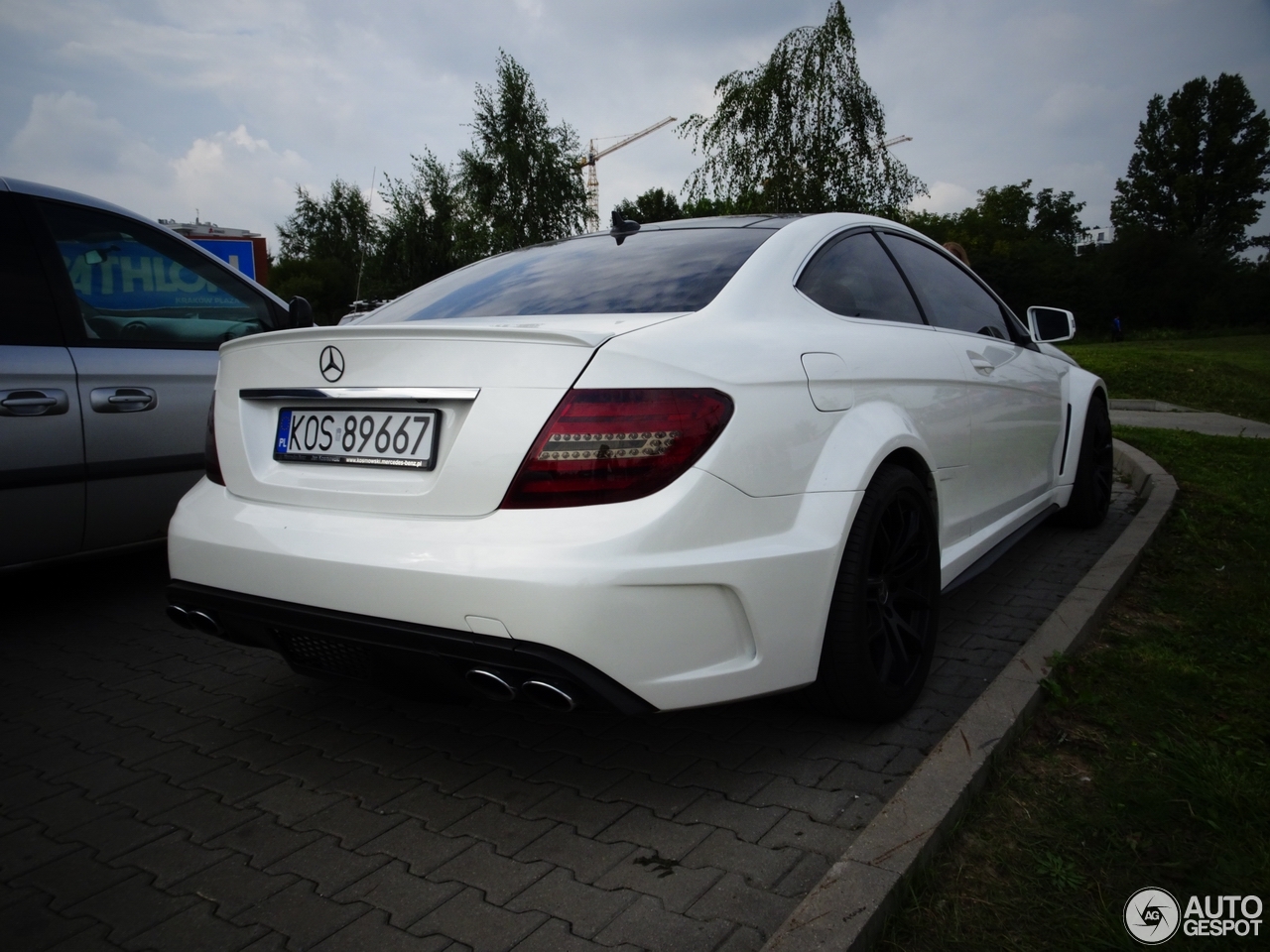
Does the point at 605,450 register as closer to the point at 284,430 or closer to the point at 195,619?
the point at 284,430

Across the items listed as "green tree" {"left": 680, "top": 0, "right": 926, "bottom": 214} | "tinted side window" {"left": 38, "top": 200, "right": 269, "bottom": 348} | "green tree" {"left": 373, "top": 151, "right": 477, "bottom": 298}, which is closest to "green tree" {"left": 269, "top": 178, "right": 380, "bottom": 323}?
"green tree" {"left": 373, "top": 151, "right": 477, "bottom": 298}

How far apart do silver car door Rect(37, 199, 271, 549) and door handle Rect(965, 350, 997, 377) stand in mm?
3220

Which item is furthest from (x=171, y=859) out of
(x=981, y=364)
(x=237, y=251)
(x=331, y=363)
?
(x=237, y=251)

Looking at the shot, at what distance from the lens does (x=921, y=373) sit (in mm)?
3168

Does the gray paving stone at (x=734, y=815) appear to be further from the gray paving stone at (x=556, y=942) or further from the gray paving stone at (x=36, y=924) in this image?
Answer: the gray paving stone at (x=36, y=924)

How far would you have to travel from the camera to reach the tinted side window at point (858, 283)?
9.80 feet

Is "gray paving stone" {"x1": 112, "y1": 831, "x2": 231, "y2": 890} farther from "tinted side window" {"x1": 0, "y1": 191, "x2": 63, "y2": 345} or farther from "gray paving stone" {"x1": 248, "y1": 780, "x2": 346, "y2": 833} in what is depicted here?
"tinted side window" {"x1": 0, "y1": 191, "x2": 63, "y2": 345}

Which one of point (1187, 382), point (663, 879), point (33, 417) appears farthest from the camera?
point (1187, 382)

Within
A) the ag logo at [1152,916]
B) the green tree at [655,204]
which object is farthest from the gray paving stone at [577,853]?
the green tree at [655,204]

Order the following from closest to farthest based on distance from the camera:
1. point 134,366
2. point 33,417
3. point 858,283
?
point 858,283 < point 33,417 < point 134,366

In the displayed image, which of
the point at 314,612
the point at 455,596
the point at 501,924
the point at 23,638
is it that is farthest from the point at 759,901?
the point at 23,638

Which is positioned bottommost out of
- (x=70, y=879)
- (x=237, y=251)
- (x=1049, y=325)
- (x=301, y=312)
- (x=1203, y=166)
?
(x=70, y=879)

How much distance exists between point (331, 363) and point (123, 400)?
6.71 ft

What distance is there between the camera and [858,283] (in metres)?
3.22
